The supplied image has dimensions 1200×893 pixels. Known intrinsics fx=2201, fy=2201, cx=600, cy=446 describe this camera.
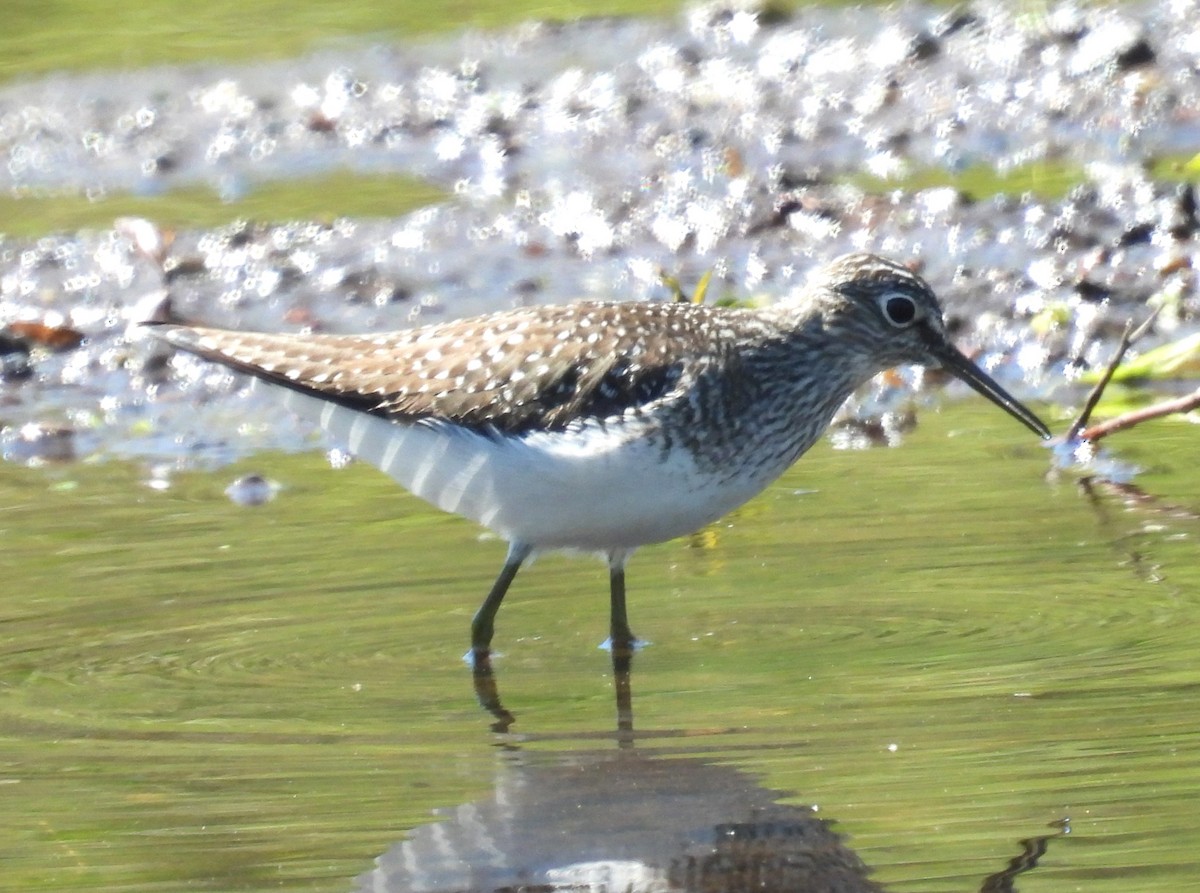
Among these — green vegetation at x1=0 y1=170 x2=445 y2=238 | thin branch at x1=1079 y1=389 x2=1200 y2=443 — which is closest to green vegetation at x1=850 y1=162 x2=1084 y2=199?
green vegetation at x1=0 y1=170 x2=445 y2=238

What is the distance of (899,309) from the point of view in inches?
294

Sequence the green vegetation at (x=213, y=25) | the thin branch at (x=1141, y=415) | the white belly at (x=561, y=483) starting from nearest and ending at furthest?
the white belly at (x=561, y=483) → the thin branch at (x=1141, y=415) → the green vegetation at (x=213, y=25)

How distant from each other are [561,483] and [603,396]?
32cm

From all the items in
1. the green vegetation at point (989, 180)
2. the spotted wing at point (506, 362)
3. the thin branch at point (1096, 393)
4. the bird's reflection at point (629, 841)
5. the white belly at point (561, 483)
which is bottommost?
the bird's reflection at point (629, 841)

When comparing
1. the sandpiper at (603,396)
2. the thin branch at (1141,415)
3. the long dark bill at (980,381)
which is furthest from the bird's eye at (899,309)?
the thin branch at (1141,415)

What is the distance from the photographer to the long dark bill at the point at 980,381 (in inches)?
298

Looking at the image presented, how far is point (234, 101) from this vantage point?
14.8 metres

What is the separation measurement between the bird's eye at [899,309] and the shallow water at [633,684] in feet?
2.51

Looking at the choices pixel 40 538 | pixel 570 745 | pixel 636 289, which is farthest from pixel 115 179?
pixel 570 745

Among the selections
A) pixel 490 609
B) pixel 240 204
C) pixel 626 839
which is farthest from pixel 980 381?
pixel 240 204

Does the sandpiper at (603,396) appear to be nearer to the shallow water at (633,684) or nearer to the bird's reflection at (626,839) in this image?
the shallow water at (633,684)

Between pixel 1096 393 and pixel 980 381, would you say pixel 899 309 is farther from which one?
pixel 1096 393

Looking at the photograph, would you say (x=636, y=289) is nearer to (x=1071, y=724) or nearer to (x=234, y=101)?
(x=234, y=101)

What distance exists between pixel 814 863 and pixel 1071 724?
1121 mm
